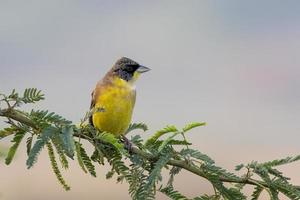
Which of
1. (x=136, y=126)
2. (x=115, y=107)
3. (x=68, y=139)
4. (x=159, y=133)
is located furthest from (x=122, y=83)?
(x=68, y=139)

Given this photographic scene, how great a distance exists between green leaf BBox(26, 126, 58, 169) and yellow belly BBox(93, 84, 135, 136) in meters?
2.00

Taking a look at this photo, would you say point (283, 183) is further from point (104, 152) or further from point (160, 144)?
point (104, 152)

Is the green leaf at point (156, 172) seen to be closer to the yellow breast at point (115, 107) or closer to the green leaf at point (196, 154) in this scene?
the green leaf at point (196, 154)

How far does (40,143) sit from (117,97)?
2.53 m

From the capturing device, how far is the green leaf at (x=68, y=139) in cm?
173

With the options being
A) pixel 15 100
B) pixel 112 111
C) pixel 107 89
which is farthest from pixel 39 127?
pixel 107 89

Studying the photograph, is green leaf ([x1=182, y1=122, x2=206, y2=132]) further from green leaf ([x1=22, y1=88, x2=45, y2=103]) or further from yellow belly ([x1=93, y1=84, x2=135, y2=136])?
yellow belly ([x1=93, y1=84, x2=135, y2=136])

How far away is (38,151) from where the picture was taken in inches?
67.6

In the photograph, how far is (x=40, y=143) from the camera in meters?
1.76

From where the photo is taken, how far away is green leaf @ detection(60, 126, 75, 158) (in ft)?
5.68

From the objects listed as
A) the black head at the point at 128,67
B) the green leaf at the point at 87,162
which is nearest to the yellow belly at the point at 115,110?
the black head at the point at 128,67

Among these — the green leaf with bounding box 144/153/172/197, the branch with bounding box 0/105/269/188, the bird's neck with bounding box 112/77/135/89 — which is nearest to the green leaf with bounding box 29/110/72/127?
the branch with bounding box 0/105/269/188

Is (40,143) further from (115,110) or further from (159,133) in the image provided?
(115,110)

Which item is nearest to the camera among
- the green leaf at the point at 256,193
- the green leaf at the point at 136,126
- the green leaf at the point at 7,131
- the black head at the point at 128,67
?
the green leaf at the point at 7,131
